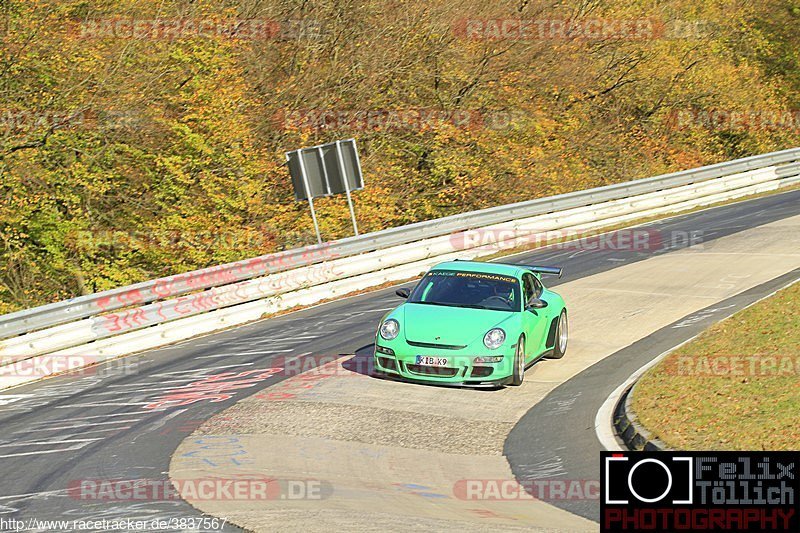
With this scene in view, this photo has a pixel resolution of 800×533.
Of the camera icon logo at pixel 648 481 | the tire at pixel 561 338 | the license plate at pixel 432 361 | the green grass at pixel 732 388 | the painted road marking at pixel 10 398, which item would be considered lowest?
the green grass at pixel 732 388

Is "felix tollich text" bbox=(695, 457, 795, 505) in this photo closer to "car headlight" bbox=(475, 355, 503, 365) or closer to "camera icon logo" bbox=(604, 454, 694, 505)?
"camera icon logo" bbox=(604, 454, 694, 505)

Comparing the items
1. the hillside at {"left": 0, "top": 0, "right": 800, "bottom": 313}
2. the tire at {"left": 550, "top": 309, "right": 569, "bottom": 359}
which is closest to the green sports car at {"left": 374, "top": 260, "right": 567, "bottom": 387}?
the tire at {"left": 550, "top": 309, "right": 569, "bottom": 359}

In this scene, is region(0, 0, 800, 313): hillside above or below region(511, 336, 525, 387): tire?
above

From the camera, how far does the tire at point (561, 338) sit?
14430 millimetres

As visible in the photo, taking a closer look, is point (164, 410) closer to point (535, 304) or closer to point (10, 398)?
point (10, 398)

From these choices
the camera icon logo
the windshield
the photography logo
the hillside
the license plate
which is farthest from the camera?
the hillside

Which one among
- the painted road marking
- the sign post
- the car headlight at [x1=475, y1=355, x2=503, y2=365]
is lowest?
the car headlight at [x1=475, y1=355, x2=503, y2=365]

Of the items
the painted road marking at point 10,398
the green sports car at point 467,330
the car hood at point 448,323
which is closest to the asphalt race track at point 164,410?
the painted road marking at point 10,398

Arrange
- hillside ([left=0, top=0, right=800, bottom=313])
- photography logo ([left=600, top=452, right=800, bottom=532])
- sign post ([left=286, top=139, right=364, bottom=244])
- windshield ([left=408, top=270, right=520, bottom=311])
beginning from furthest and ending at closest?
hillside ([left=0, top=0, right=800, bottom=313]), sign post ([left=286, top=139, right=364, bottom=244]), windshield ([left=408, top=270, right=520, bottom=311]), photography logo ([left=600, top=452, right=800, bottom=532])

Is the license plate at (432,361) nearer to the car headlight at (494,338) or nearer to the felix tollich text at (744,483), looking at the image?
the car headlight at (494,338)

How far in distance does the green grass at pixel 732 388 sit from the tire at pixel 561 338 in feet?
5.58

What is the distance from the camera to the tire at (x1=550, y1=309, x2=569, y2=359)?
47.3 feet

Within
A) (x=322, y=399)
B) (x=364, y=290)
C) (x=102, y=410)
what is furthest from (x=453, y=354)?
(x=364, y=290)

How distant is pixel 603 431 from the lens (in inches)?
425
